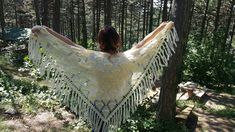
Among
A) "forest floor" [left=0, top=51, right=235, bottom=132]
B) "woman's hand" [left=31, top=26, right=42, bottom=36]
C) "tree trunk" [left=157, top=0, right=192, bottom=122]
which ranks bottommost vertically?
"forest floor" [left=0, top=51, right=235, bottom=132]

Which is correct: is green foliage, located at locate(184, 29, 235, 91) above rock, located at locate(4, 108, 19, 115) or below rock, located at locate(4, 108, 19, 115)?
below

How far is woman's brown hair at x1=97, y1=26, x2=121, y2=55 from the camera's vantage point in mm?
3179

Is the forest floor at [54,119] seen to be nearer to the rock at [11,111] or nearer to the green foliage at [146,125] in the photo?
the rock at [11,111]

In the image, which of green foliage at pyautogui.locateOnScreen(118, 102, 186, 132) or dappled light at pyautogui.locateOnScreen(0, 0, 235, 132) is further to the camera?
green foliage at pyautogui.locateOnScreen(118, 102, 186, 132)

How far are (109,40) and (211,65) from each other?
11591mm

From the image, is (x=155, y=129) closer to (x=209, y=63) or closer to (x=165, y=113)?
(x=165, y=113)

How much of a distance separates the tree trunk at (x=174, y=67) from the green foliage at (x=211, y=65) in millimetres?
7369

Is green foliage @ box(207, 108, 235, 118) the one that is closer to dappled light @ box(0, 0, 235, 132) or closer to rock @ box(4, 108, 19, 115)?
dappled light @ box(0, 0, 235, 132)

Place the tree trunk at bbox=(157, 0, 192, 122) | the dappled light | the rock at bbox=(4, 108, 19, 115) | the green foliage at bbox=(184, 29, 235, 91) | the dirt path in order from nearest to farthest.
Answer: the dappled light, the tree trunk at bbox=(157, 0, 192, 122), the rock at bbox=(4, 108, 19, 115), the dirt path, the green foliage at bbox=(184, 29, 235, 91)

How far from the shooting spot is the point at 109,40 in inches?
126

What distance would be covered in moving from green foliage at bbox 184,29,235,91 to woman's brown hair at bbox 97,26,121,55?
11.1 meters

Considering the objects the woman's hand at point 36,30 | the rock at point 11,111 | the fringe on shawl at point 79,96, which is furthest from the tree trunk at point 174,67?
the woman's hand at point 36,30

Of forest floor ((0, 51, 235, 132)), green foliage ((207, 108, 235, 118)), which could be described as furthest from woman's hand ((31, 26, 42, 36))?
green foliage ((207, 108, 235, 118))

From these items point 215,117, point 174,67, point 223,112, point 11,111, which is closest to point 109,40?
point 174,67
